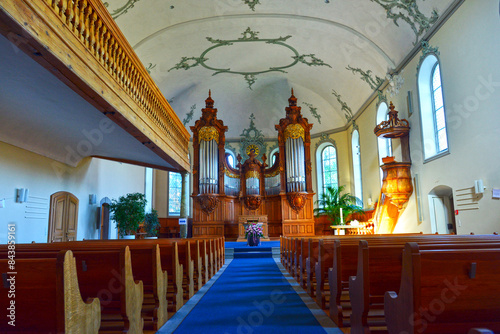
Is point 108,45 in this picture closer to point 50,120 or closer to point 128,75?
point 128,75

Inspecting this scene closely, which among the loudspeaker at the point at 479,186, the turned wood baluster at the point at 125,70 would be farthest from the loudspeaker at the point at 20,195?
the loudspeaker at the point at 479,186

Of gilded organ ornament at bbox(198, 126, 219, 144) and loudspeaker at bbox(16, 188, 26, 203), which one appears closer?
loudspeaker at bbox(16, 188, 26, 203)

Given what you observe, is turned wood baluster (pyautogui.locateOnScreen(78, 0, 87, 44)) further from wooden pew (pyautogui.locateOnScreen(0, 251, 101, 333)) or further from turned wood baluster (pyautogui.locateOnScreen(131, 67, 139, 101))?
wooden pew (pyautogui.locateOnScreen(0, 251, 101, 333))

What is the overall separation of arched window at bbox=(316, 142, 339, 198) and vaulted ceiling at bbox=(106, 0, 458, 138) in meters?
Result: 0.89

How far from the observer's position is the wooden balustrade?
2.94 m

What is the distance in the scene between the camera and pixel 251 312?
3330 mm

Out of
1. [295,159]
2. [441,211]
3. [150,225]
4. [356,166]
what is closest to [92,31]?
[441,211]

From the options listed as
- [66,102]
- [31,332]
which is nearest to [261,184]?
[66,102]

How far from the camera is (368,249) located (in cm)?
234

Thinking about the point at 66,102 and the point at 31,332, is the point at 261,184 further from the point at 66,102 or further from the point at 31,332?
the point at 31,332

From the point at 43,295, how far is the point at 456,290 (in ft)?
6.30

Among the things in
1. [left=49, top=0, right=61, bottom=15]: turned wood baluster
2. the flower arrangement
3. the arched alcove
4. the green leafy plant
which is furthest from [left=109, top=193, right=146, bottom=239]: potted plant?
the arched alcove

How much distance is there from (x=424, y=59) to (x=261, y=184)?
24.7ft

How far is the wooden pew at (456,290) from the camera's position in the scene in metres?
1.66
